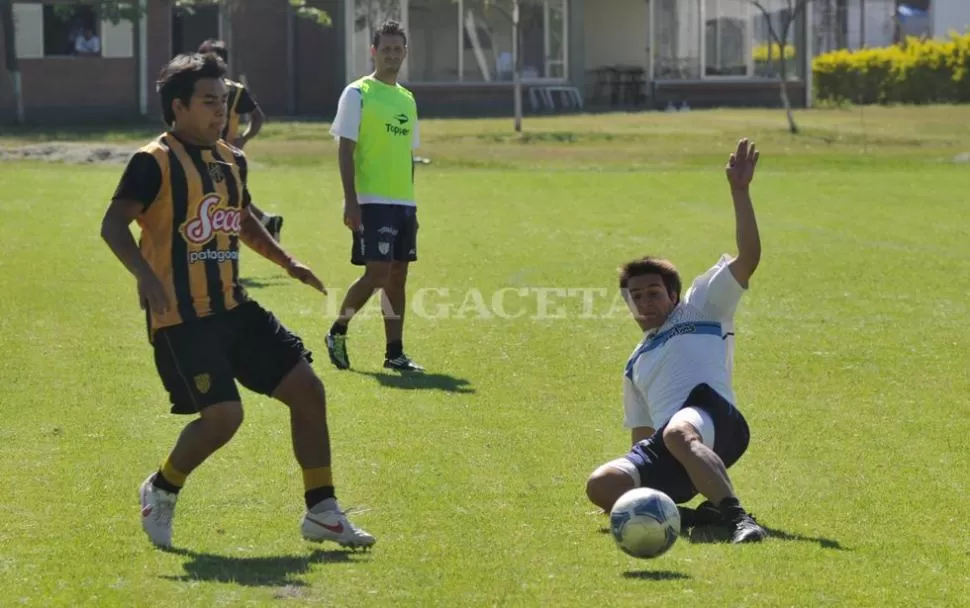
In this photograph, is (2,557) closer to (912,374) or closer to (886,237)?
(912,374)

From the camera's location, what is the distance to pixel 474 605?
18.3ft

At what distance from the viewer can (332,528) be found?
251 inches

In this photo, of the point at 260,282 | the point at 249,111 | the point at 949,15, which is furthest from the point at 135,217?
the point at 949,15

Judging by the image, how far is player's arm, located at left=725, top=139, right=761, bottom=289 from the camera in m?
6.95

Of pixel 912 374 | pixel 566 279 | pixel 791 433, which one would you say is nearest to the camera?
pixel 791 433

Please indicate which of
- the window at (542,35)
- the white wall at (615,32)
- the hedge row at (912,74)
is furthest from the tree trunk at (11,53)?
the hedge row at (912,74)

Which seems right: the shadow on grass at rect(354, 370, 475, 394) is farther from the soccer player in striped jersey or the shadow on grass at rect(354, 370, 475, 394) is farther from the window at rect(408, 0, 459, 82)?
the window at rect(408, 0, 459, 82)

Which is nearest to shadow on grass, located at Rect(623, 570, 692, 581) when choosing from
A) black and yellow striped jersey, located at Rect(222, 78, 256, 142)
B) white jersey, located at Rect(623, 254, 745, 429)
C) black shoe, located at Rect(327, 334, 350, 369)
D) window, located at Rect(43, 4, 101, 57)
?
white jersey, located at Rect(623, 254, 745, 429)

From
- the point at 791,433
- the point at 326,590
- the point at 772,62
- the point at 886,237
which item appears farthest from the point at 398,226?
the point at 772,62

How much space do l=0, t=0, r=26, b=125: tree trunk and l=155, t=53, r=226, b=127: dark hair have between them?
36.8 metres

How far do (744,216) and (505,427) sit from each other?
241 cm

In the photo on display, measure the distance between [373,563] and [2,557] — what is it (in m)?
1.36

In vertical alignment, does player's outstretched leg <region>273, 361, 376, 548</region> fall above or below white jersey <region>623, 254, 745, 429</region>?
below

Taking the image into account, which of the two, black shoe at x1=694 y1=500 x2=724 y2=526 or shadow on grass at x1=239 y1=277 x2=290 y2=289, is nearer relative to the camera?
black shoe at x1=694 y1=500 x2=724 y2=526
